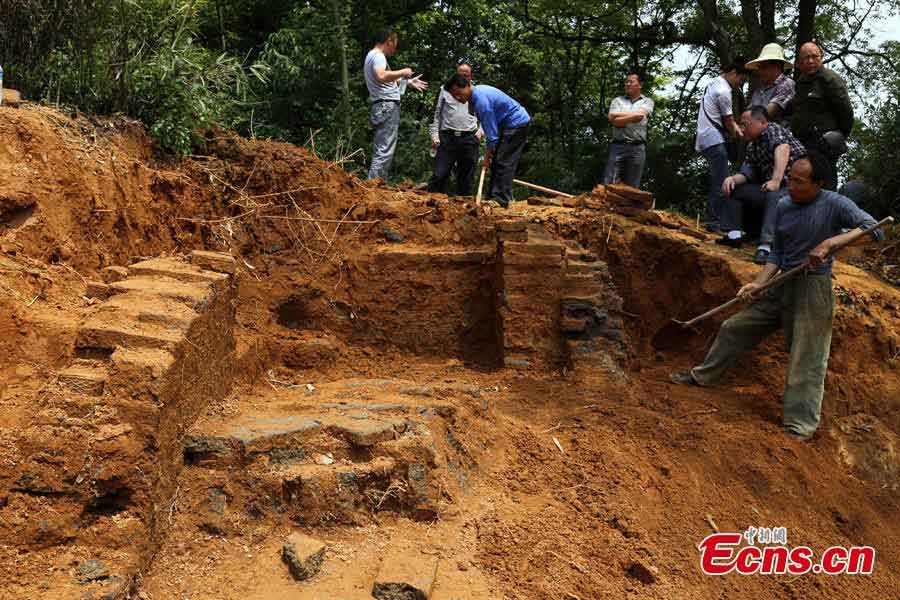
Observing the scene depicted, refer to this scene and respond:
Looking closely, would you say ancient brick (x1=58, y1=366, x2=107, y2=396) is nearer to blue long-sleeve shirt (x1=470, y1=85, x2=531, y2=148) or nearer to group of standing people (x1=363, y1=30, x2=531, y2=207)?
group of standing people (x1=363, y1=30, x2=531, y2=207)

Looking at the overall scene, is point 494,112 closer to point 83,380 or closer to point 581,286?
point 581,286

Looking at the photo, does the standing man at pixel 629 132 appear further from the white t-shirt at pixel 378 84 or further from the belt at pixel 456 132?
the white t-shirt at pixel 378 84

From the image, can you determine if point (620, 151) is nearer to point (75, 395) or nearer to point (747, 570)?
point (747, 570)

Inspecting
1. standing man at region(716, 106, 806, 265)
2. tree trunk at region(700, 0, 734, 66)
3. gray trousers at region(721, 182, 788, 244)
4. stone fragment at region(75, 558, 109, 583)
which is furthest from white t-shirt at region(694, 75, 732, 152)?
stone fragment at region(75, 558, 109, 583)

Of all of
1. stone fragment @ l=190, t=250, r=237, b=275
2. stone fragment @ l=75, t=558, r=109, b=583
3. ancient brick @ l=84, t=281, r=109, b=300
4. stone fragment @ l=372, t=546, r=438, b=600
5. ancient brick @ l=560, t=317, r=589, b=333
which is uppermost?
stone fragment @ l=190, t=250, r=237, b=275

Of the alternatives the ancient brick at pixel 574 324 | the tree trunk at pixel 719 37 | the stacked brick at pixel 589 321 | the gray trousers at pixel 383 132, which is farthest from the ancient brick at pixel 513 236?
the tree trunk at pixel 719 37

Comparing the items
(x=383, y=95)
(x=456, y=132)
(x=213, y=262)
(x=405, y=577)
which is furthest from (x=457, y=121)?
(x=405, y=577)

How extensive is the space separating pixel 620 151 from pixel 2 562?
23.5 ft

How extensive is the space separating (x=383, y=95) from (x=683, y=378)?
13.2 feet

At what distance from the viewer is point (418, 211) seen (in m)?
6.86

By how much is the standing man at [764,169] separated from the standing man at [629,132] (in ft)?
5.55

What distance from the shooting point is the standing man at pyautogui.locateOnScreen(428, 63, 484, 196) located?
7777mm

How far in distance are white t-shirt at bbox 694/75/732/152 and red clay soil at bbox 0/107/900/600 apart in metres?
0.87

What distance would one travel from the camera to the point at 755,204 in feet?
22.5
